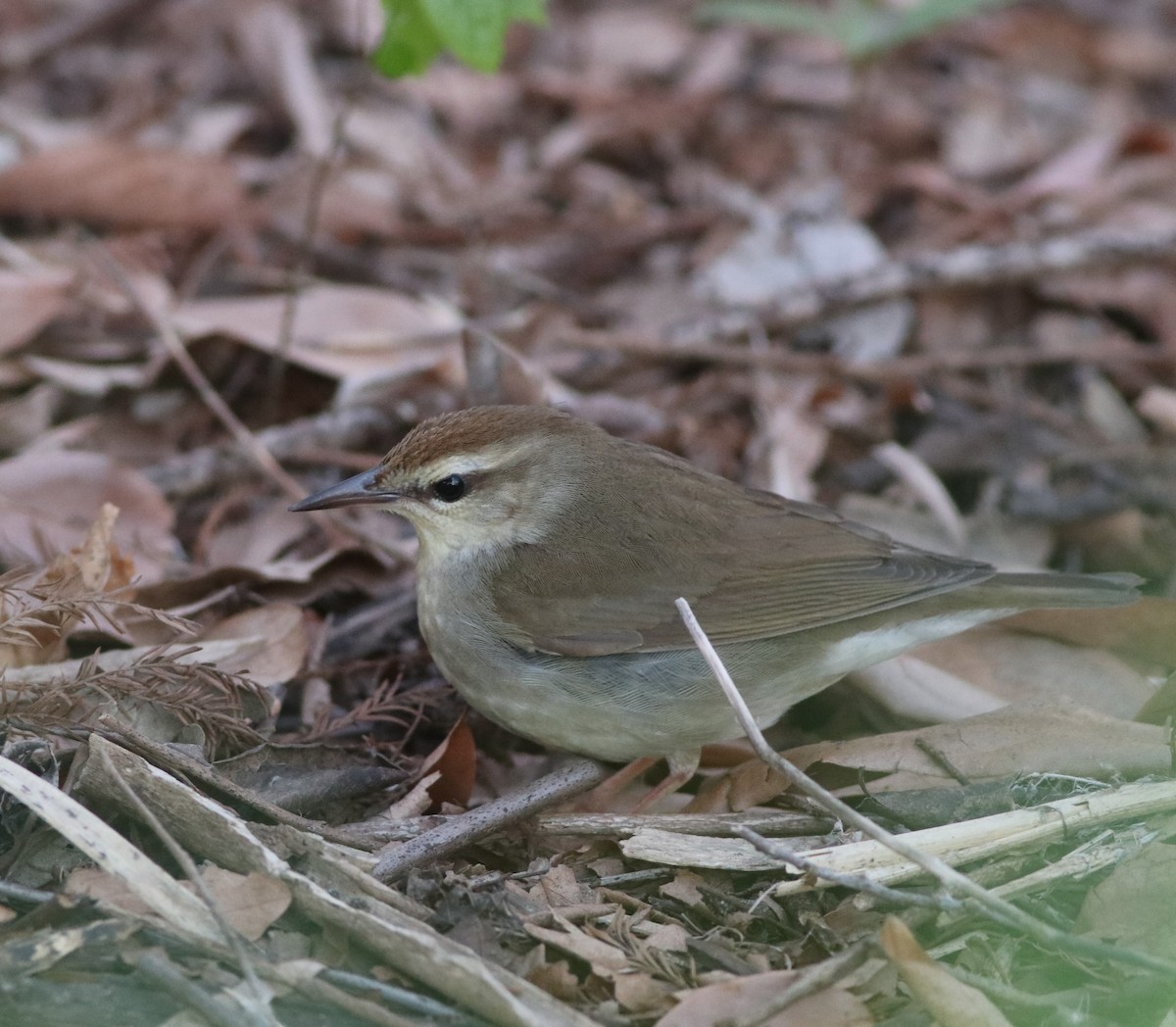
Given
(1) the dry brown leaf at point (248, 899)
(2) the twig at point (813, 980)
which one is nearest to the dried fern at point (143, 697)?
(1) the dry brown leaf at point (248, 899)

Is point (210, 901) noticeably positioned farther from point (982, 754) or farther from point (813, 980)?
point (982, 754)

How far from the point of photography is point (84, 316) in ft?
22.3

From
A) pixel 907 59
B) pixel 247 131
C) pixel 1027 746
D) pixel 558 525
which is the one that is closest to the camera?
pixel 1027 746

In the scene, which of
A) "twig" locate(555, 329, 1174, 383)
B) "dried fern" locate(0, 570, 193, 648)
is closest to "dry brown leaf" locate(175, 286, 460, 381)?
"twig" locate(555, 329, 1174, 383)

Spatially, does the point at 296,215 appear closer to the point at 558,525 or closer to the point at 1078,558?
the point at 558,525

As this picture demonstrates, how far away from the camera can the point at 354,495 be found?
491 centimetres

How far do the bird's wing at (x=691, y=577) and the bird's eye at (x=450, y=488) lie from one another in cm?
30

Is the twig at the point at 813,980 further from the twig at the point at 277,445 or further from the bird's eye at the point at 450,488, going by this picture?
the twig at the point at 277,445

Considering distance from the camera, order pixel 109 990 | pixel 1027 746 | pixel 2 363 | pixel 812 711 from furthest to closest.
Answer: pixel 2 363
pixel 812 711
pixel 1027 746
pixel 109 990

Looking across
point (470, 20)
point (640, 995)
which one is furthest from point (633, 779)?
point (470, 20)

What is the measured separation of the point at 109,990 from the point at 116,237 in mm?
4998

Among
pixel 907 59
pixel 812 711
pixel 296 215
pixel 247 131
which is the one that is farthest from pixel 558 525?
pixel 907 59

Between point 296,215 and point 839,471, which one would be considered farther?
point 296,215

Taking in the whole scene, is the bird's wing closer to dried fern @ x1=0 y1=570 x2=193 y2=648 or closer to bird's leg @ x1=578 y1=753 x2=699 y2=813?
bird's leg @ x1=578 y1=753 x2=699 y2=813
